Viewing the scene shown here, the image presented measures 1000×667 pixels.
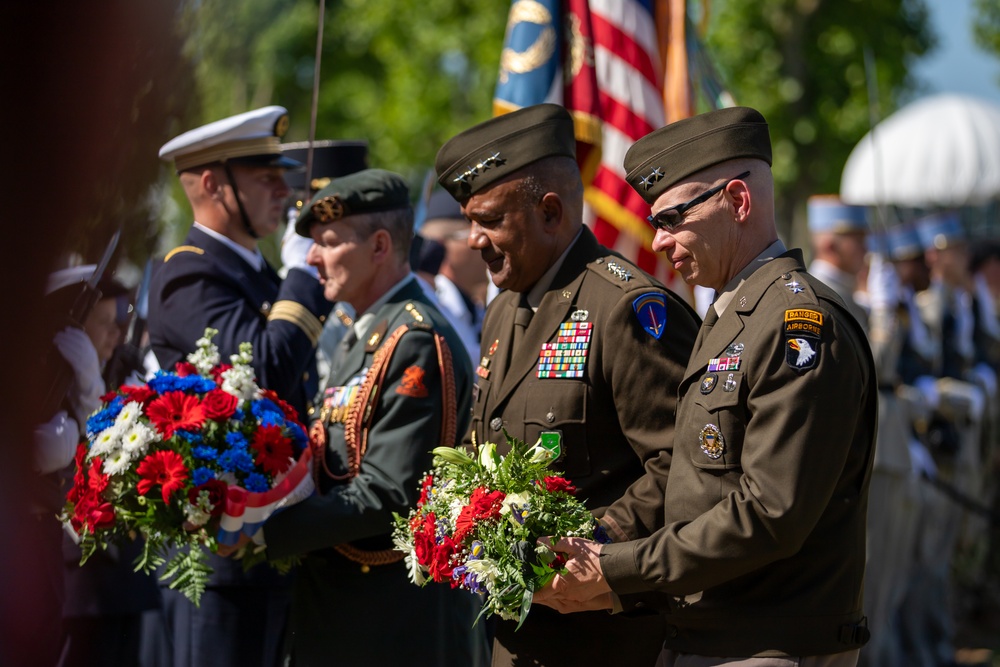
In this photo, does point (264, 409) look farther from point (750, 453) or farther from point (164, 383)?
point (750, 453)

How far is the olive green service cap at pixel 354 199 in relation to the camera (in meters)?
3.76

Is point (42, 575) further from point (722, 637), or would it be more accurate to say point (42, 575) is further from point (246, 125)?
point (246, 125)

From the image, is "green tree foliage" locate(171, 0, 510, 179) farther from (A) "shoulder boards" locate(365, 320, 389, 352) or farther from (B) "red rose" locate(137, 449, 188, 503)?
(B) "red rose" locate(137, 449, 188, 503)

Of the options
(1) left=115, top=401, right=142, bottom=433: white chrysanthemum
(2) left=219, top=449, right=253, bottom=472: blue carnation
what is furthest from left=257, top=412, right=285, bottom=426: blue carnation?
(1) left=115, top=401, right=142, bottom=433: white chrysanthemum

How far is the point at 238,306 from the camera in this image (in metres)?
4.16

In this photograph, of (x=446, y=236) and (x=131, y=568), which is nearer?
(x=131, y=568)

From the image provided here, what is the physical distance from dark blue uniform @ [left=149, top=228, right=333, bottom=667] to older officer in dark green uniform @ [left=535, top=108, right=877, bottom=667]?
1703mm

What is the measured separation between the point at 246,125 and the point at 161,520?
1708 millimetres

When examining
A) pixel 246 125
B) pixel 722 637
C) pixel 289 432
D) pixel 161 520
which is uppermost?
pixel 246 125

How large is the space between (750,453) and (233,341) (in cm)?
225

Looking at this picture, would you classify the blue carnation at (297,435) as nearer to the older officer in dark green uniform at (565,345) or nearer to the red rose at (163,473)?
the red rose at (163,473)

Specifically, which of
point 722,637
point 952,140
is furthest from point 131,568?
point 952,140

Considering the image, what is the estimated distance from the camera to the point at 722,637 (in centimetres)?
245

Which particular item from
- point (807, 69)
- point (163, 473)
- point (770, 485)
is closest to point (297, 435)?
point (163, 473)
